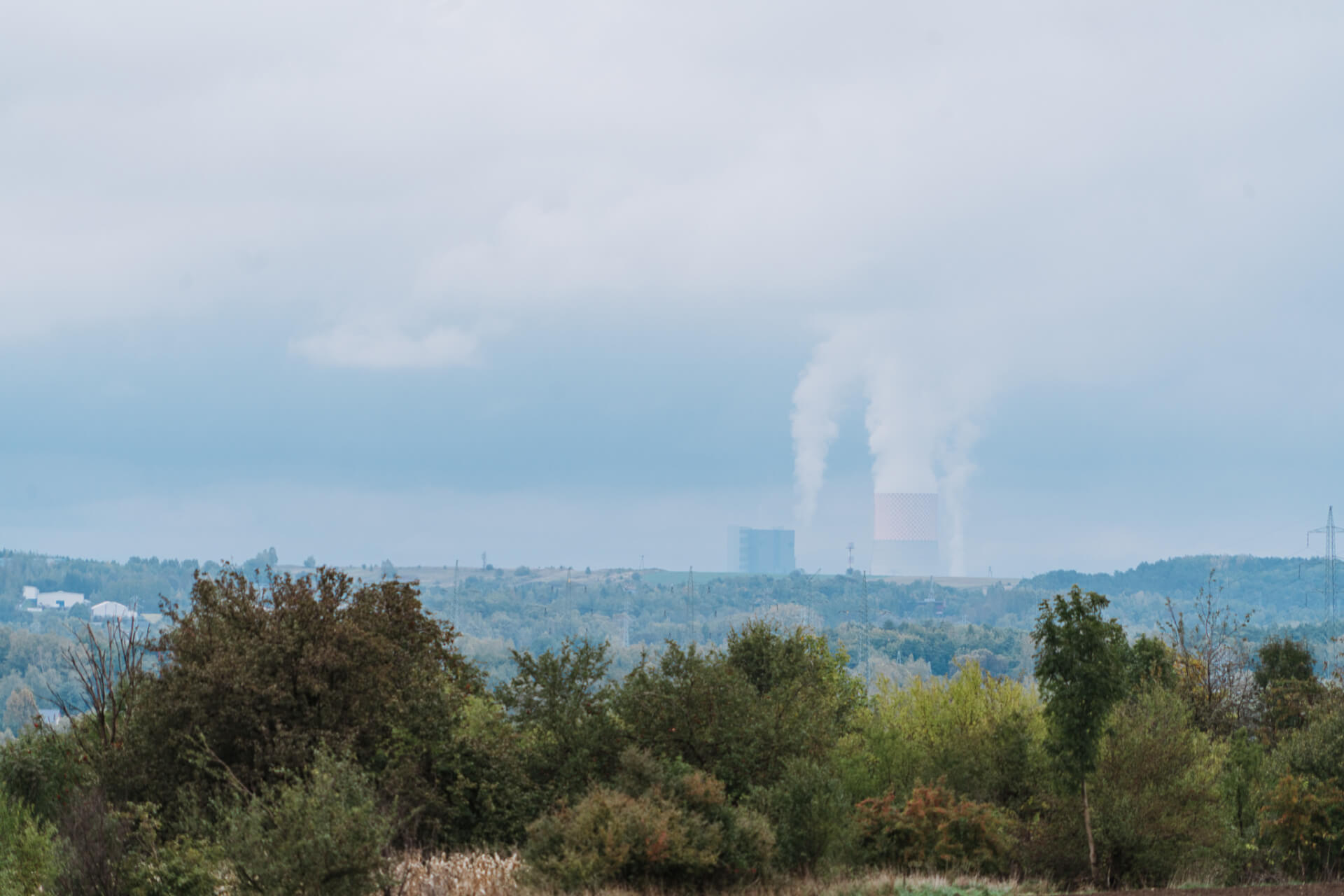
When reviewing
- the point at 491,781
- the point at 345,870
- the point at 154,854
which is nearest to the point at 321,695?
the point at 491,781

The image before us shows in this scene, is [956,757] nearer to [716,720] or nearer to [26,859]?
[716,720]

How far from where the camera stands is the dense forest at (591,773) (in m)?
24.8

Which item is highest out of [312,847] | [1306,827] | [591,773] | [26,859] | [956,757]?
[312,847]

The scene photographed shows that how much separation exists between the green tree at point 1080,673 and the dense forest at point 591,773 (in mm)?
62

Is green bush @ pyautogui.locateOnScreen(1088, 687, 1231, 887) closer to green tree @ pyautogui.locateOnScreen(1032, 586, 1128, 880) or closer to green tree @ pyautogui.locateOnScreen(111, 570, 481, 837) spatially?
green tree @ pyautogui.locateOnScreen(1032, 586, 1128, 880)

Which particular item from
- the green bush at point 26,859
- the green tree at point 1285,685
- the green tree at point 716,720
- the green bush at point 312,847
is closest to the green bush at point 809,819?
the green tree at point 716,720

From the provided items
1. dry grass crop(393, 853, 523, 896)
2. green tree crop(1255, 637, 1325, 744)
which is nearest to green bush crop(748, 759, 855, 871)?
dry grass crop(393, 853, 523, 896)

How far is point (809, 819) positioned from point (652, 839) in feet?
17.0

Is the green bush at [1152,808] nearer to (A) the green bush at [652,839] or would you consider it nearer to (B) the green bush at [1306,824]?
(B) the green bush at [1306,824]

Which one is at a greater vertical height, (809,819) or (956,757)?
(809,819)

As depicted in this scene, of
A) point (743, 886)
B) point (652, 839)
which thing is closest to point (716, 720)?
point (743, 886)

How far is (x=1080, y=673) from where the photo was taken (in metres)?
29.4

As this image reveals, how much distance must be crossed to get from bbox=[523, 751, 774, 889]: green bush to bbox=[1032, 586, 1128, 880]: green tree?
8818 millimetres

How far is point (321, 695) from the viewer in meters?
31.6
